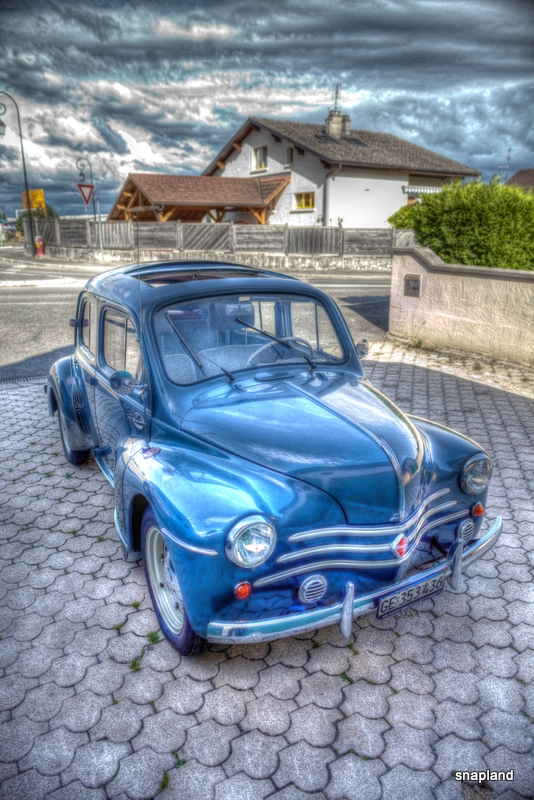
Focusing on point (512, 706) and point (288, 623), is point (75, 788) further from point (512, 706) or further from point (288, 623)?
point (512, 706)

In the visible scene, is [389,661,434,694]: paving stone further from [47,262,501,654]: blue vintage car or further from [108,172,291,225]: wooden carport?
[108,172,291,225]: wooden carport

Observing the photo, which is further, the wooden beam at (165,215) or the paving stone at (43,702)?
the wooden beam at (165,215)

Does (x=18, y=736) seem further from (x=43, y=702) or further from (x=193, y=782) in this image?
(x=193, y=782)

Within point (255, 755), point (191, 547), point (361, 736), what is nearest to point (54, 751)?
point (255, 755)

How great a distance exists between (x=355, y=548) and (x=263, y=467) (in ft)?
1.86

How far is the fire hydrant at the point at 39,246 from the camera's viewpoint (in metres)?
30.9

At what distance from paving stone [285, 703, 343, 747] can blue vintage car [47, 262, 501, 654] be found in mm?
449

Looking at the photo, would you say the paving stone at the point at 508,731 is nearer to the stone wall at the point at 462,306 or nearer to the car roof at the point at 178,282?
the car roof at the point at 178,282

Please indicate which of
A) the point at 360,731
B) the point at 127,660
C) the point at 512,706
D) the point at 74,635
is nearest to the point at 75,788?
the point at 127,660

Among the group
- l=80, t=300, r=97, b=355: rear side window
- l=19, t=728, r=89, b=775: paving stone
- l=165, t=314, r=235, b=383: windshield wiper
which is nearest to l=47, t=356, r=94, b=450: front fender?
l=80, t=300, r=97, b=355: rear side window

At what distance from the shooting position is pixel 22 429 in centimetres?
630

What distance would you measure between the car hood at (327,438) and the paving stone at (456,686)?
85 centimetres

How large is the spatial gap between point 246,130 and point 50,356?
31102 millimetres

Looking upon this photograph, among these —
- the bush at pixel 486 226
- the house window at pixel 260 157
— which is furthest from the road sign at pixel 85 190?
the bush at pixel 486 226
